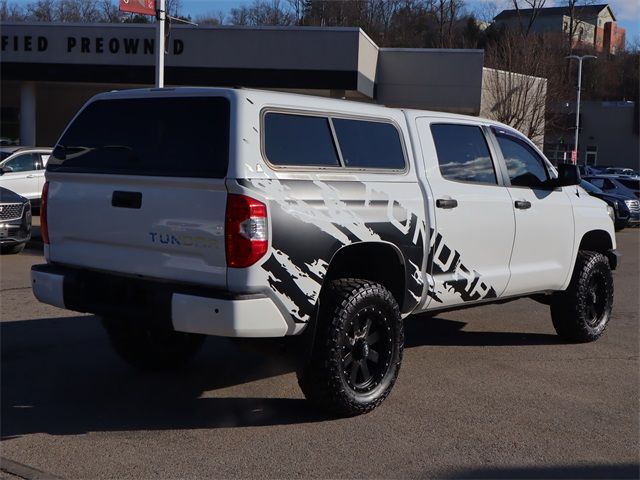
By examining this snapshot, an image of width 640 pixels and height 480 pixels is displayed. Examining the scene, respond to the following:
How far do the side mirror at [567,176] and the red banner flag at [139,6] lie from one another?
9.61m

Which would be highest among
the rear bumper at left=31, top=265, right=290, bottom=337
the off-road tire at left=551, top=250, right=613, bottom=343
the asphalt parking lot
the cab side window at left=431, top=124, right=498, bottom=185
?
the cab side window at left=431, top=124, right=498, bottom=185

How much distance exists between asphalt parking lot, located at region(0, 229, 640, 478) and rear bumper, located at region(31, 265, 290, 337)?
1.67 ft

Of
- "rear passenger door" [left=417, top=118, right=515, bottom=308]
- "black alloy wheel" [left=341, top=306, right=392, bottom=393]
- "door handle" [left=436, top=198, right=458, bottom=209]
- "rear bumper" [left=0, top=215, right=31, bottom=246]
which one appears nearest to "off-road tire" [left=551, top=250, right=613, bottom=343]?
"rear passenger door" [left=417, top=118, right=515, bottom=308]

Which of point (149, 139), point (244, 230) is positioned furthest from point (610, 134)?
point (244, 230)

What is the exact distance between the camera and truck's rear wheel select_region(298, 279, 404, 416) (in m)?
5.36

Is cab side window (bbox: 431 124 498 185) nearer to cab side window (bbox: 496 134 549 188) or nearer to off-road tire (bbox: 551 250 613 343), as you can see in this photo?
cab side window (bbox: 496 134 549 188)

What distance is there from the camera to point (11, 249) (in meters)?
14.2

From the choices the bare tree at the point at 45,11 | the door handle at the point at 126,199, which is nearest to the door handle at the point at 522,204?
the door handle at the point at 126,199

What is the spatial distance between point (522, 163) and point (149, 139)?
3.42m

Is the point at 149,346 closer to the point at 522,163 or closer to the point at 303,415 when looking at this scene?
the point at 303,415

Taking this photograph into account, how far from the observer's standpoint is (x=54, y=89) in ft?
111

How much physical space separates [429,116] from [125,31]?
23.2 metres

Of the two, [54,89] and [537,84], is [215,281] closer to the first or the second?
[54,89]

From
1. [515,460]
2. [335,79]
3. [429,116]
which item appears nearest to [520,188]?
[429,116]
